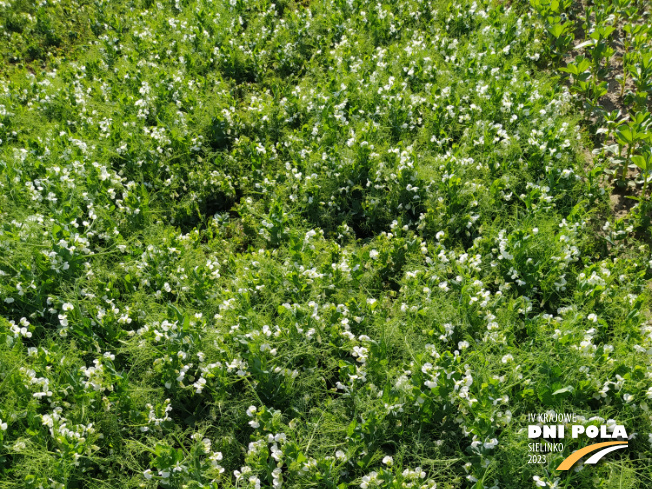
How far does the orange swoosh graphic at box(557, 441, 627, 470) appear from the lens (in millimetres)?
3234

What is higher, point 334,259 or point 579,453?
point 334,259

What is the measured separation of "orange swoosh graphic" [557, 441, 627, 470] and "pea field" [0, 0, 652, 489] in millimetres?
37

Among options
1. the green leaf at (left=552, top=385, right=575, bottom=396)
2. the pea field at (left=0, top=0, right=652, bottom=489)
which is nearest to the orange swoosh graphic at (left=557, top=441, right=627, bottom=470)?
the pea field at (left=0, top=0, right=652, bottom=489)

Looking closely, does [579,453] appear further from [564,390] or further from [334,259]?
[334,259]

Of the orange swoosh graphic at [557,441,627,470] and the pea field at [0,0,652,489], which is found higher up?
the pea field at [0,0,652,489]

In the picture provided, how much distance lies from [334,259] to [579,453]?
2436 mm

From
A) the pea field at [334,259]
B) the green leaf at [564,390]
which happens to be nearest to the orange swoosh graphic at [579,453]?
the pea field at [334,259]

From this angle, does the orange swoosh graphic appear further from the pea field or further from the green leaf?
the green leaf

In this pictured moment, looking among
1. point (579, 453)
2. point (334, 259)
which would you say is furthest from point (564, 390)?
point (334, 259)

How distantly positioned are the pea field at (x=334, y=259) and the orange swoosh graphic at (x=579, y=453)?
0.04m

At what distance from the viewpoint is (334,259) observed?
4719 millimetres

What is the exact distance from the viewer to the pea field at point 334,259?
3.49 meters

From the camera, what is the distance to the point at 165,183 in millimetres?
5590

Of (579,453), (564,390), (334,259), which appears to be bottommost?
(579,453)
